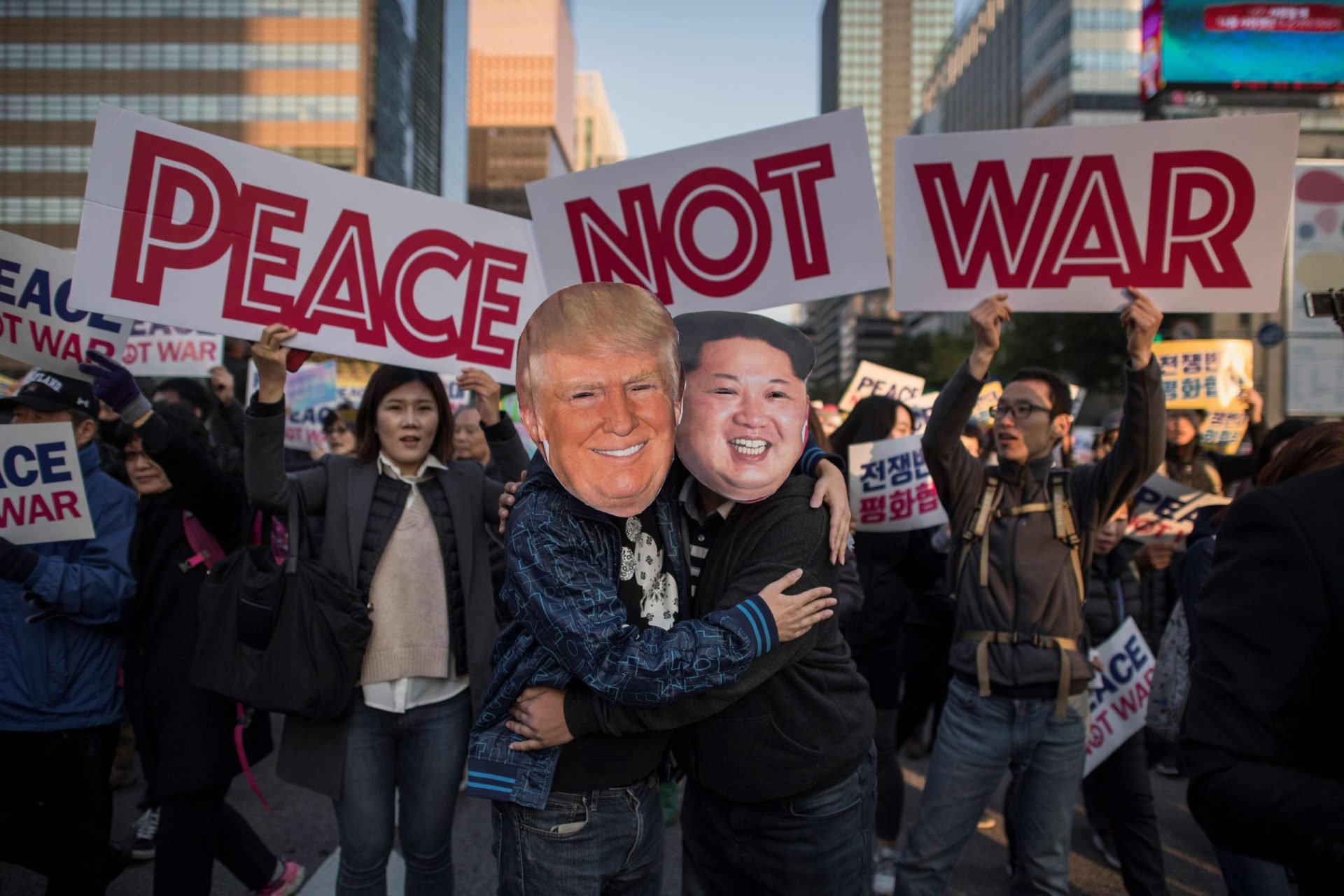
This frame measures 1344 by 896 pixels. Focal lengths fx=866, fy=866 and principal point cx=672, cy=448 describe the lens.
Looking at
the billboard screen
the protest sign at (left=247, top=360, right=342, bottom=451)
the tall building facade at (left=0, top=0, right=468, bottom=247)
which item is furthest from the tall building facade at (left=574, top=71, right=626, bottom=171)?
the protest sign at (left=247, top=360, right=342, bottom=451)

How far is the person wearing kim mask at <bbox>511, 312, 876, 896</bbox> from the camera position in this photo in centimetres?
180

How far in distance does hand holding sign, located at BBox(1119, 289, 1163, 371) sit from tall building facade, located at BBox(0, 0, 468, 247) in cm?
6165

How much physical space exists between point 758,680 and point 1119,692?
270 centimetres

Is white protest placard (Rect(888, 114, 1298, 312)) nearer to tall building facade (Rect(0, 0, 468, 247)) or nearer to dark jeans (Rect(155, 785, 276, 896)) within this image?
dark jeans (Rect(155, 785, 276, 896))

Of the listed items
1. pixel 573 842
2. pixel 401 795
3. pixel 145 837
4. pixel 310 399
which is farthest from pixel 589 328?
pixel 310 399

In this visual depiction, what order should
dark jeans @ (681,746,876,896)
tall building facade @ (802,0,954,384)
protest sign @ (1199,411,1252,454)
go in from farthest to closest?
tall building facade @ (802,0,954,384) < protest sign @ (1199,411,1252,454) < dark jeans @ (681,746,876,896)

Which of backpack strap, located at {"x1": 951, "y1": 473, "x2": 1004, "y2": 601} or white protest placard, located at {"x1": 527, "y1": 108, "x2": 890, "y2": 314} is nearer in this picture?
white protest placard, located at {"x1": 527, "y1": 108, "x2": 890, "y2": 314}

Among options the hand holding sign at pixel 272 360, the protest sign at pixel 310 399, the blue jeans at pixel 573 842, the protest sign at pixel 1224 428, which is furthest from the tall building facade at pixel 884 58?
the blue jeans at pixel 573 842

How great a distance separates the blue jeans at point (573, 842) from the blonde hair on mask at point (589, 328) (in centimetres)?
87

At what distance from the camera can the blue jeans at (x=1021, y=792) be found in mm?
2863

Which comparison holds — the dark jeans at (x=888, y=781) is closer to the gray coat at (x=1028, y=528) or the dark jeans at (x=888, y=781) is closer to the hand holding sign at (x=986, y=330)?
the gray coat at (x=1028, y=528)

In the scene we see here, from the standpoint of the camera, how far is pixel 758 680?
1757 mm

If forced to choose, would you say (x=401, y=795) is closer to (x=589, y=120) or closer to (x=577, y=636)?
(x=577, y=636)

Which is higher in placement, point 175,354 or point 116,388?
point 175,354
